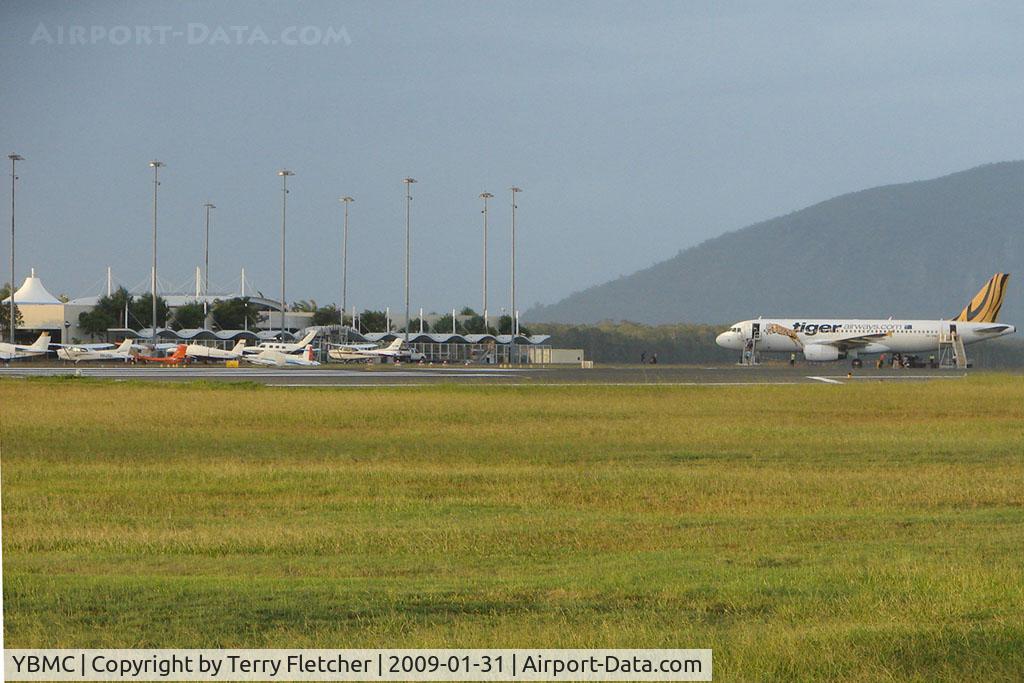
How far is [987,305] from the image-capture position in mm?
116812

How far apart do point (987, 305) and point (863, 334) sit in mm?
12369

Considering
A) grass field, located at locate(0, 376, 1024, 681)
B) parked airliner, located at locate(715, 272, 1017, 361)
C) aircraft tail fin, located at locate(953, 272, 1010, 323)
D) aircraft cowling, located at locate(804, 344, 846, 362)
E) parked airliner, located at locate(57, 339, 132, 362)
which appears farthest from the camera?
aircraft tail fin, located at locate(953, 272, 1010, 323)

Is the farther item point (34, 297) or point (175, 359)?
point (34, 297)

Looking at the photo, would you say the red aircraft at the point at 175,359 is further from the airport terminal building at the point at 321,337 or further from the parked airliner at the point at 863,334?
the parked airliner at the point at 863,334

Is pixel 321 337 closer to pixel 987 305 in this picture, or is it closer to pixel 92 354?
pixel 92 354

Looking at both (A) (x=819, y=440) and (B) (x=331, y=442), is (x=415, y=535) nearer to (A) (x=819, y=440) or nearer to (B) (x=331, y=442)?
(B) (x=331, y=442)

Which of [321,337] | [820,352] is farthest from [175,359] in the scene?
[820,352]

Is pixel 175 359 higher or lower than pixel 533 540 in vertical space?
higher

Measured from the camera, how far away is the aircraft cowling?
359 ft

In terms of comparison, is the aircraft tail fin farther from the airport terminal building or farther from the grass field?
the grass field

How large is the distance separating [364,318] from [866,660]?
477 ft

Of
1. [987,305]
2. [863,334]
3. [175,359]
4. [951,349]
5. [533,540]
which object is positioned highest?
[987,305]

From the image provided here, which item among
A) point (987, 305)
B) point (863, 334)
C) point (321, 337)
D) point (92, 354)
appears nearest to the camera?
point (92, 354)

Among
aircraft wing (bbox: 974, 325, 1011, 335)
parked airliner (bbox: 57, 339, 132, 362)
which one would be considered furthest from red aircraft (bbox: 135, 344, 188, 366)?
aircraft wing (bbox: 974, 325, 1011, 335)
